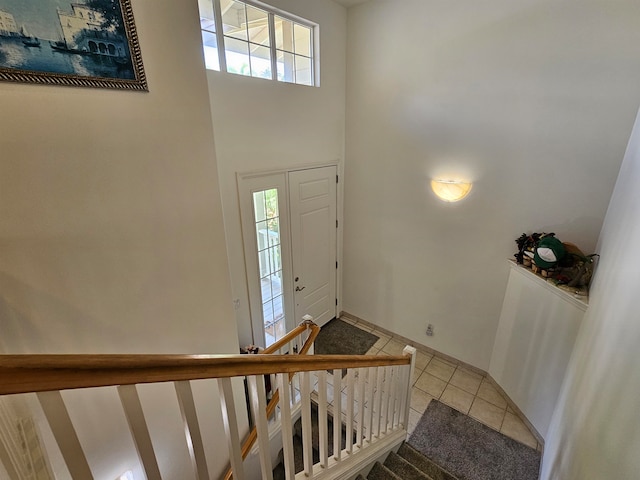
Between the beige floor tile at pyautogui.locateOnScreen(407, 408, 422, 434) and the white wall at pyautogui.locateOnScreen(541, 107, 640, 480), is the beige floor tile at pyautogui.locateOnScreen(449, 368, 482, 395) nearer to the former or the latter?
the beige floor tile at pyautogui.locateOnScreen(407, 408, 422, 434)

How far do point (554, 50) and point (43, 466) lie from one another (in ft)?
12.6

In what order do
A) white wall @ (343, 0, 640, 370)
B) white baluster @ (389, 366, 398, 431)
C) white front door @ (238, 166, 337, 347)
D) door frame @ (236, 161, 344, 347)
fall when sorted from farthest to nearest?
white front door @ (238, 166, 337, 347)
door frame @ (236, 161, 344, 347)
white wall @ (343, 0, 640, 370)
white baluster @ (389, 366, 398, 431)

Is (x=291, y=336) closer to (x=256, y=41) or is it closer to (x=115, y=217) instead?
(x=115, y=217)

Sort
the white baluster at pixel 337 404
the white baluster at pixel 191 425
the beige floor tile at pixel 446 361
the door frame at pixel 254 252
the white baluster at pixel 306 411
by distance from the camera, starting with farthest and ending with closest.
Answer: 1. the beige floor tile at pixel 446 361
2. the door frame at pixel 254 252
3. the white baluster at pixel 337 404
4. the white baluster at pixel 306 411
5. the white baluster at pixel 191 425

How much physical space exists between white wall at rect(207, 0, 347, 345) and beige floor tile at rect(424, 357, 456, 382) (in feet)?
7.08

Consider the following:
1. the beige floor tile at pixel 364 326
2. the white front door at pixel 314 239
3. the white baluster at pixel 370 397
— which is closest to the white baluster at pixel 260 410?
the white baluster at pixel 370 397

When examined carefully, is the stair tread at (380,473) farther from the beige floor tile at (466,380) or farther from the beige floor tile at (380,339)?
the beige floor tile at (380,339)

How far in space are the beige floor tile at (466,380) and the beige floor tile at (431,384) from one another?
0.14 metres

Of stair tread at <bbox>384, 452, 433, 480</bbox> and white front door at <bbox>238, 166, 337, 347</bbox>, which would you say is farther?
white front door at <bbox>238, 166, 337, 347</bbox>

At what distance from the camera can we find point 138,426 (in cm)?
70

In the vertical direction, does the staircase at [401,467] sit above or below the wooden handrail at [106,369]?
below

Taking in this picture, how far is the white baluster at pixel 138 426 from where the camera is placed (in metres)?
0.67

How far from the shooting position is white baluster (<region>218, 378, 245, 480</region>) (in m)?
0.86

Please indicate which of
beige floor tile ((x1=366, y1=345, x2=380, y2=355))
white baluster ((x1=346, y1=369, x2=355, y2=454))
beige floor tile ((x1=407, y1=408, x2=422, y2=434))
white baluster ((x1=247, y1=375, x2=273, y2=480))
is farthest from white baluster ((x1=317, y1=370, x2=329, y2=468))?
beige floor tile ((x1=366, y1=345, x2=380, y2=355))
